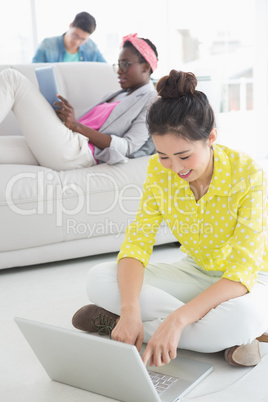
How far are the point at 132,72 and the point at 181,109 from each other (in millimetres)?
1428

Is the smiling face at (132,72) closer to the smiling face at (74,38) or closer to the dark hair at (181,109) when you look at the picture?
the smiling face at (74,38)

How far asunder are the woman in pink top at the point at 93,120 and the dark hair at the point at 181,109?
114 centimetres

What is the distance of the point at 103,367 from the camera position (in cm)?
121

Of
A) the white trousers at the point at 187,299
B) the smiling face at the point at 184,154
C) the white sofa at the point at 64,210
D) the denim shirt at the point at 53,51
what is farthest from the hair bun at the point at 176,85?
the denim shirt at the point at 53,51

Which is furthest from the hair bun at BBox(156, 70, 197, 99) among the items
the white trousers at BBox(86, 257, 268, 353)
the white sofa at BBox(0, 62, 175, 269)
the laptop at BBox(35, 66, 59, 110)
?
the laptop at BBox(35, 66, 59, 110)

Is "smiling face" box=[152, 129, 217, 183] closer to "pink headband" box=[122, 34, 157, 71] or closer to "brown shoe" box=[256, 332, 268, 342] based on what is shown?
"brown shoe" box=[256, 332, 268, 342]

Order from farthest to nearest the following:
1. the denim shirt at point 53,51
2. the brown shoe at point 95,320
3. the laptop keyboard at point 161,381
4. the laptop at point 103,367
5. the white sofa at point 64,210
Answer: the denim shirt at point 53,51, the white sofa at point 64,210, the brown shoe at point 95,320, the laptop keyboard at point 161,381, the laptop at point 103,367

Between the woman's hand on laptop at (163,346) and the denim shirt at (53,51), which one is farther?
the denim shirt at (53,51)

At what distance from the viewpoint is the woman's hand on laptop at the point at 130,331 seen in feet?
4.30

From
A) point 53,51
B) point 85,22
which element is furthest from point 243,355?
point 53,51

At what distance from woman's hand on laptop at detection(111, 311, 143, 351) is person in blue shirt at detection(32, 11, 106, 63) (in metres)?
2.83

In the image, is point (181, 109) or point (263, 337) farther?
point (263, 337)

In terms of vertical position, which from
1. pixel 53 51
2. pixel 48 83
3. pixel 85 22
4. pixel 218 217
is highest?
pixel 85 22

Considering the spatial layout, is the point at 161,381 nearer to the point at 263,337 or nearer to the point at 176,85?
the point at 263,337
